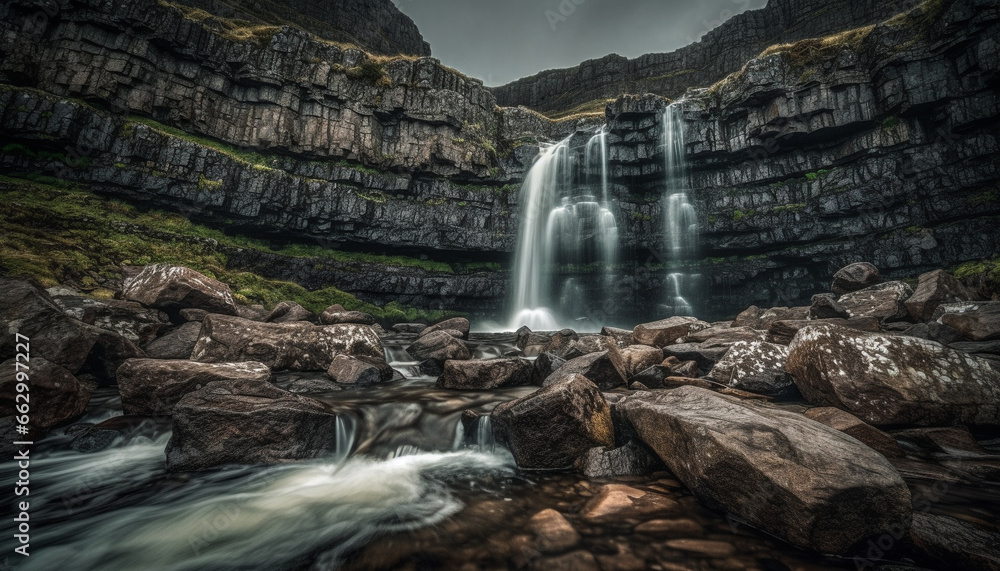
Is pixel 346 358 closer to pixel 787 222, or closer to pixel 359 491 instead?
pixel 359 491

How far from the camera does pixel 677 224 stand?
2578cm

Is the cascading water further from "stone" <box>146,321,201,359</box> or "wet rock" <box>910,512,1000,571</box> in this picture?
"stone" <box>146,321,201,359</box>

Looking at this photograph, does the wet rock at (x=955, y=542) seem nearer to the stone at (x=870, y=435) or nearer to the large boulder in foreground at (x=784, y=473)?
the large boulder in foreground at (x=784, y=473)

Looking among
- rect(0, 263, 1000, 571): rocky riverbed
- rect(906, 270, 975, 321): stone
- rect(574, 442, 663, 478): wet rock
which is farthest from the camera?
rect(906, 270, 975, 321): stone

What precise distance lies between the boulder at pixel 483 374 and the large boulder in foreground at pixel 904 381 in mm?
5062

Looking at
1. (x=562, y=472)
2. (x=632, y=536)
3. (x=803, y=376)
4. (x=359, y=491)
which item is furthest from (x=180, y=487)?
(x=803, y=376)

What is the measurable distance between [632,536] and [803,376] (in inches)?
183

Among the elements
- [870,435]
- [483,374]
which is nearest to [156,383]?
[483,374]

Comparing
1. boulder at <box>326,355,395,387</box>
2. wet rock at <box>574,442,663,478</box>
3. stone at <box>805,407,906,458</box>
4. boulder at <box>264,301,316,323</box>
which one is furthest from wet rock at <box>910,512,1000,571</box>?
boulder at <box>264,301,316,323</box>

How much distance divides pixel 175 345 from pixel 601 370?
1035 cm

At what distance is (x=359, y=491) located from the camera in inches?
150

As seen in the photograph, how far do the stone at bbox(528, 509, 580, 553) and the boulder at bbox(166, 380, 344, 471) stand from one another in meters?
3.26

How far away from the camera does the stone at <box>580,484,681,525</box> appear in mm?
2891

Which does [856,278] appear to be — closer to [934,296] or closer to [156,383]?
[934,296]
